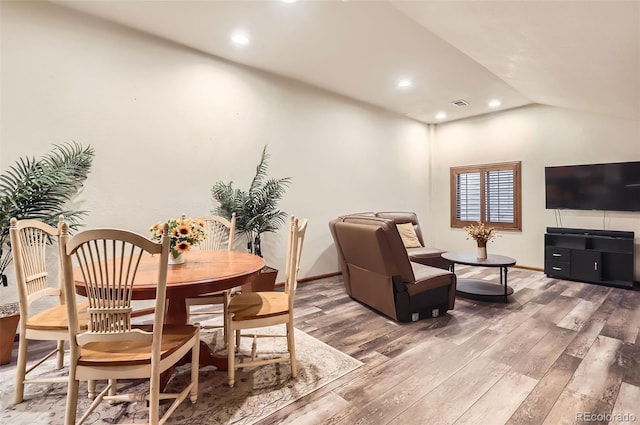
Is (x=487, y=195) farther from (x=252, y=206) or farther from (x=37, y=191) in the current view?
(x=37, y=191)

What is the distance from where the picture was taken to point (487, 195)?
6023 mm

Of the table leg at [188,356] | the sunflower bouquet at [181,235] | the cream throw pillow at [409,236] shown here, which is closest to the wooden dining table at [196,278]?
the table leg at [188,356]

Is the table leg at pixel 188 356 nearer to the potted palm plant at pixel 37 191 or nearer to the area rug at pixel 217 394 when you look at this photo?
the area rug at pixel 217 394

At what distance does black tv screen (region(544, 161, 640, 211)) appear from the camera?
14.3 ft

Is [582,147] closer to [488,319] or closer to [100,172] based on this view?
[488,319]

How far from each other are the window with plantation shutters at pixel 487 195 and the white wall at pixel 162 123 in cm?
234

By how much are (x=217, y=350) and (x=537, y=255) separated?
211 inches

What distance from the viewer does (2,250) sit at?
259 centimetres

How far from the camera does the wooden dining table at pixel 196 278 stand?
5.46 ft

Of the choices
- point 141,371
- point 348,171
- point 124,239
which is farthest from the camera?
point 348,171

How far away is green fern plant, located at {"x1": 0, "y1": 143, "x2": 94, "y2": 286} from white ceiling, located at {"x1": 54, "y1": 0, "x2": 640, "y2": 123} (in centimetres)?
142

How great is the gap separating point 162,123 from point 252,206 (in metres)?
1.34

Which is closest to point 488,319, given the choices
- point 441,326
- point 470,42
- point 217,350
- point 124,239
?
point 441,326

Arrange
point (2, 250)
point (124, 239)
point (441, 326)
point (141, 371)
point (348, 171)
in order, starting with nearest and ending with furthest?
point (124, 239) → point (141, 371) → point (2, 250) → point (441, 326) → point (348, 171)
